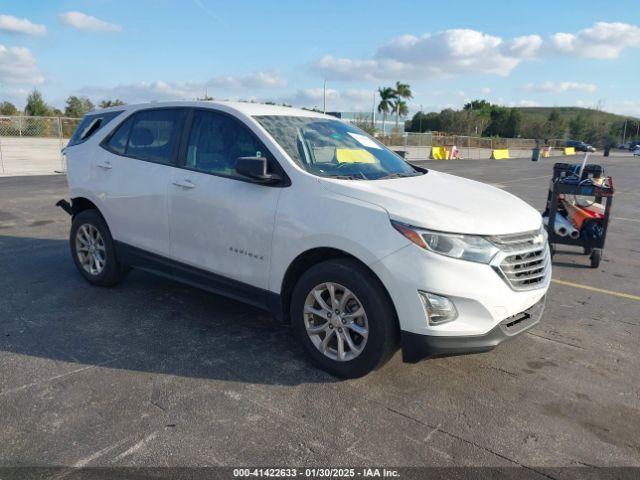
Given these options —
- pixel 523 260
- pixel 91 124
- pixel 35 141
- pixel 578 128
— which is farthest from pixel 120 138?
pixel 578 128

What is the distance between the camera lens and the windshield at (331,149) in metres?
3.88

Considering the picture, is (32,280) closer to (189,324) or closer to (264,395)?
(189,324)

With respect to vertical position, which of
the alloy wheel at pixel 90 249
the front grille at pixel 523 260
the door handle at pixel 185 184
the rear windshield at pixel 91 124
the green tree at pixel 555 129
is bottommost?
the alloy wheel at pixel 90 249

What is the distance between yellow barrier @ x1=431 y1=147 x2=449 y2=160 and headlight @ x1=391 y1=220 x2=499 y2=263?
36630 mm

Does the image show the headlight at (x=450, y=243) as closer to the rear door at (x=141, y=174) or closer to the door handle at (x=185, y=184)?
the door handle at (x=185, y=184)

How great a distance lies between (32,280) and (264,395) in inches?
138

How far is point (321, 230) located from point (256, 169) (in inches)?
25.8

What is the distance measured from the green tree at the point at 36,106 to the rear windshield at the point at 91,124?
47.9 meters

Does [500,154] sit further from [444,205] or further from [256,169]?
[256,169]

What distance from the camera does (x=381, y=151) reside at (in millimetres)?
4684

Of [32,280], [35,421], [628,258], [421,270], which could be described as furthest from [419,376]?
[628,258]

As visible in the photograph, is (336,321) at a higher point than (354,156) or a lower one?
lower

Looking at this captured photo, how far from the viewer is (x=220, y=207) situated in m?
3.95

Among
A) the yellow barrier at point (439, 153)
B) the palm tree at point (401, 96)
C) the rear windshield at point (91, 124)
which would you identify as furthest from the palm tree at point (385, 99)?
the rear windshield at point (91, 124)
